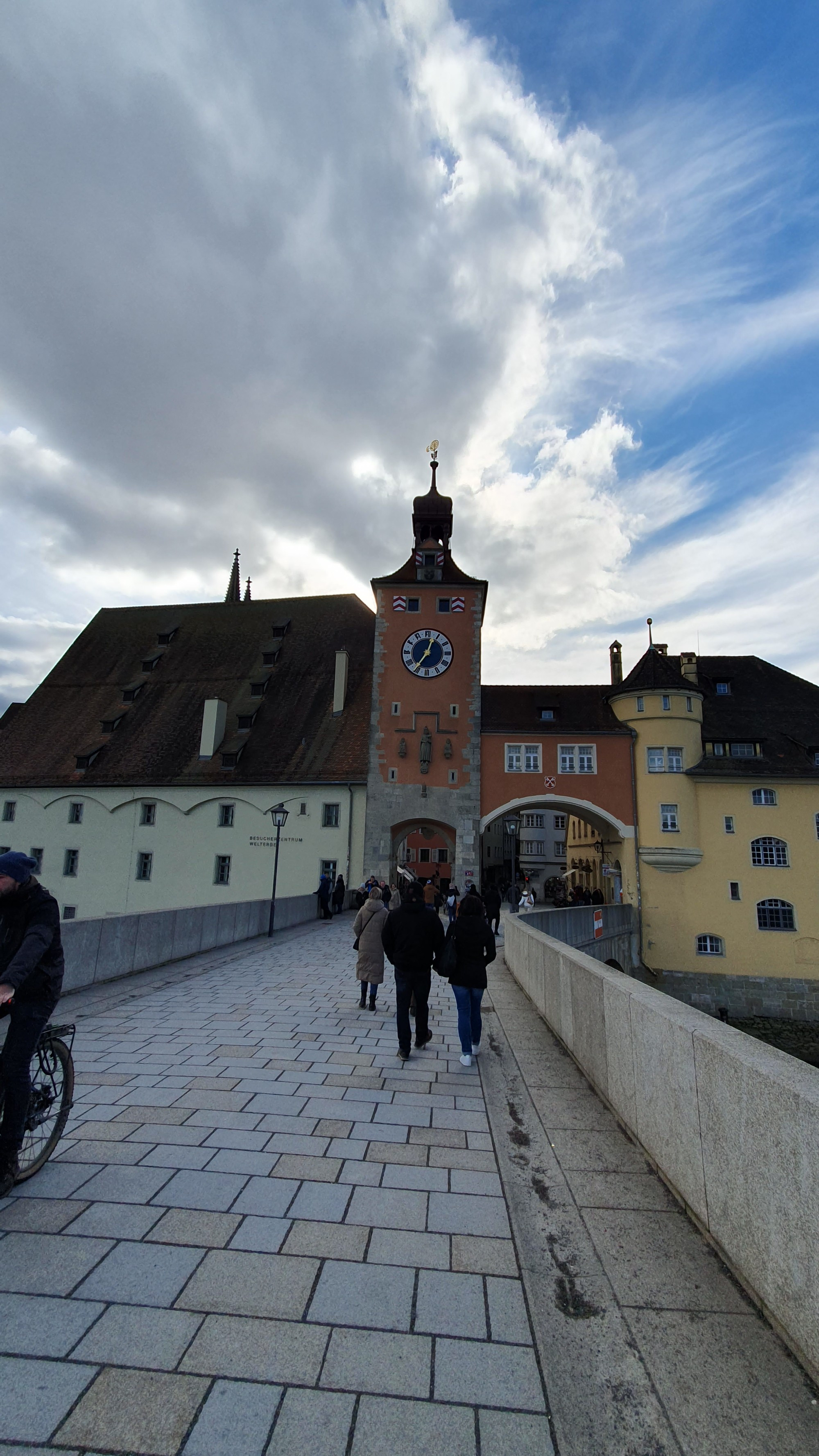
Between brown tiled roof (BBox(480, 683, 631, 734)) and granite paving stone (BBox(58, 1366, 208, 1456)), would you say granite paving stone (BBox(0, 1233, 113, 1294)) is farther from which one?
brown tiled roof (BBox(480, 683, 631, 734))

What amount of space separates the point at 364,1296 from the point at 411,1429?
758mm

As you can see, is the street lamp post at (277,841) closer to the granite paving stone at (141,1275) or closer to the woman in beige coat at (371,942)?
the woman in beige coat at (371,942)

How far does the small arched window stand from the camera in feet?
98.2

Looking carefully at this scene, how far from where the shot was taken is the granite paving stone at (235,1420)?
2.25 meters

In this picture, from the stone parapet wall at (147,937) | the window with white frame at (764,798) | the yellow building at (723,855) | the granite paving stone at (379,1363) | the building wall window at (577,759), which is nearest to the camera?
the granite paving stone at (379,1363)

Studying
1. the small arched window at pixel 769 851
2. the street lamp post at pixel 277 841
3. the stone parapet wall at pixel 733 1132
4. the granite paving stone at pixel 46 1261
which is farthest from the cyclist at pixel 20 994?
the small arched window at pixel 769 851

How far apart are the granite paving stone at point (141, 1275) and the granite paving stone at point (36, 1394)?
39 cm

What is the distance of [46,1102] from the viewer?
4.19 meters

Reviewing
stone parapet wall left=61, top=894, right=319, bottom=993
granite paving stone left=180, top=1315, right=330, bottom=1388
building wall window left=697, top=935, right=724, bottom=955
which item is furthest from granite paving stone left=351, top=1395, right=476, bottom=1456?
building wall window left=697, top=935, right=724, bottom=955

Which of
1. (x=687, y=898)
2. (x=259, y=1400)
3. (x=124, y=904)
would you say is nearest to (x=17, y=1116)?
(x=259, y=1400)

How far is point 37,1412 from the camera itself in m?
2.38

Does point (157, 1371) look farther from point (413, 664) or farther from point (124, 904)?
point (124, 904)

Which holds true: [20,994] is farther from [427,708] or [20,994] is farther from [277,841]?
[427,708]

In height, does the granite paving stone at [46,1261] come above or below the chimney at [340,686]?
below
